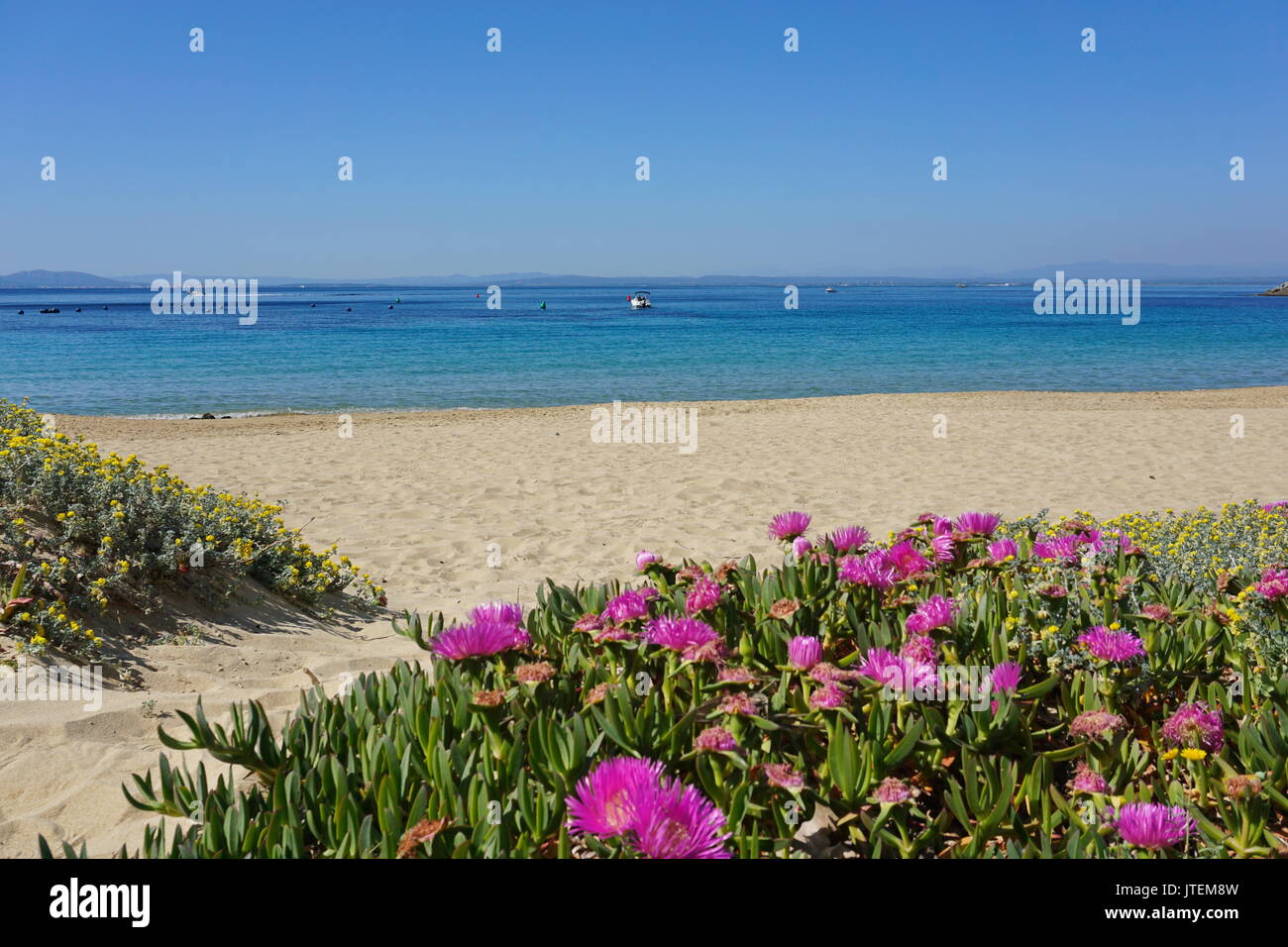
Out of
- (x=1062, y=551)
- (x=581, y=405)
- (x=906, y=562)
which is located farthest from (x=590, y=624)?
(x=581, y=405)

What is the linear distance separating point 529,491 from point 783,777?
838cm

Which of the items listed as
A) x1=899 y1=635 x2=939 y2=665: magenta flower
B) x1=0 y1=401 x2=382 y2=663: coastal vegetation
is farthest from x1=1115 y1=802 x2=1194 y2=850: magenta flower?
x1=0 y1=401 x2=382 y2=663: coastal vegetation

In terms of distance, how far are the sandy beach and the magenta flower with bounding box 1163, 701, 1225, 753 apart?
2.89 m

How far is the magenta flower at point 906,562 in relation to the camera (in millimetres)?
2953

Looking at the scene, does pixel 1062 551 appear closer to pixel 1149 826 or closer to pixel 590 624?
pixel 1149 826

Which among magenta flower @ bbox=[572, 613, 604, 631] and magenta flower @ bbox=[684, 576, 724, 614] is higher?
magenta flower @ bbox=[684, 576, 724, 614]

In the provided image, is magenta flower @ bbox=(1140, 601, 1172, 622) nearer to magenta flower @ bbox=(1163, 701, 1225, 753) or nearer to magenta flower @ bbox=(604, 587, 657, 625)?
magenta flower @ bbox=(1163, 701, 1225, 753)

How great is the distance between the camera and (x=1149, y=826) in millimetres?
1715

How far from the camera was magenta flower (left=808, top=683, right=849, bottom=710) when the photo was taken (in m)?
2.11

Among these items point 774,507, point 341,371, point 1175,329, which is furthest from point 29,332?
point 1175,329

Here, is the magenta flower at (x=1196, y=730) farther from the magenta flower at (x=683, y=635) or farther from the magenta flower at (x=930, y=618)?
the magenta flower at (x=683, y=635)

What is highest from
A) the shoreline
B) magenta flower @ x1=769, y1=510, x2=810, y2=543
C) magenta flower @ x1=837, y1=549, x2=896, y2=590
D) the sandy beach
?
the shoreline

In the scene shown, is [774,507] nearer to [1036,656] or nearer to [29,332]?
[1036,656]
